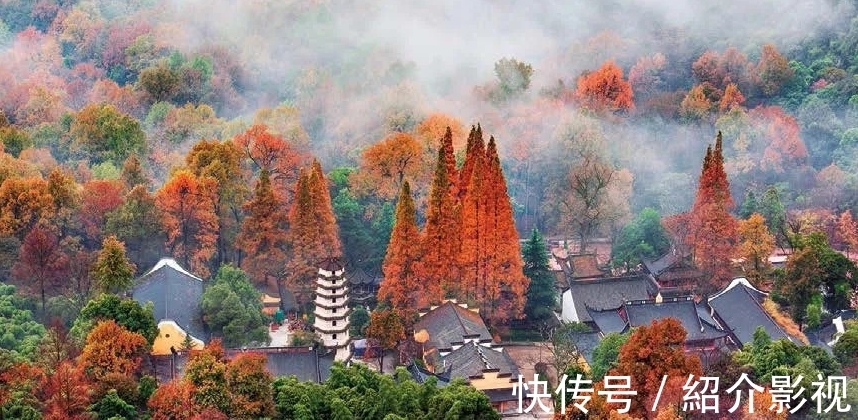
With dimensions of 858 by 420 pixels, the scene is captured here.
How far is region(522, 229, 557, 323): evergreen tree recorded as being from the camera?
45.9 meters

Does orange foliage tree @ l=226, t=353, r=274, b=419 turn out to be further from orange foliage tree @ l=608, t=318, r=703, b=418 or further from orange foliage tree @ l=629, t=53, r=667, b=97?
orange foliage tree @ l=629, t=53, r=667, b=97

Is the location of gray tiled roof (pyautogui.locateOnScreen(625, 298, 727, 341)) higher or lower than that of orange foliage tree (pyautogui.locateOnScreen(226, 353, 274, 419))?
higher

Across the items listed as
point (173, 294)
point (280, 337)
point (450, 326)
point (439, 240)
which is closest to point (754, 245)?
point (439, 240)

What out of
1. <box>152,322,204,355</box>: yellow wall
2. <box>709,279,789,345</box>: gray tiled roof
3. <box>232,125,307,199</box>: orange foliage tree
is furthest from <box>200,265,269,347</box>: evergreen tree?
<box>709,279,789,345</box>: gray tiled roof

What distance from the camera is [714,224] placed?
45.6m

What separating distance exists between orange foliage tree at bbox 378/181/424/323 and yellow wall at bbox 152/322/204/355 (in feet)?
23.1

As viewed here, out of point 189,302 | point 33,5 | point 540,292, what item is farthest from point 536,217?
point 33,5

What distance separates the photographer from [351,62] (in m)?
66.8

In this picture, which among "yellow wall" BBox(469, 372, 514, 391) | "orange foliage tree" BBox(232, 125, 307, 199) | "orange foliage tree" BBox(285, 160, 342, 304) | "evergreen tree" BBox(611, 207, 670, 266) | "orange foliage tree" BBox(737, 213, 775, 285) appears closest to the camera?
"yellow wall" BBox(469, 372, 514, 391)

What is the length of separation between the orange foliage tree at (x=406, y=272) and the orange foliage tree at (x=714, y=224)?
9.71 m

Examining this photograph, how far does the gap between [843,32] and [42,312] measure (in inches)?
1680

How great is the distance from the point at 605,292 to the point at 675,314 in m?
3.73

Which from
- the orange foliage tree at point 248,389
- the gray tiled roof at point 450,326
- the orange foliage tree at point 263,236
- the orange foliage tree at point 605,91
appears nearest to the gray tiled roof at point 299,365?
the gray tiled roof at point 450,326

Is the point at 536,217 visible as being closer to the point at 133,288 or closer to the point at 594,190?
the point at 594,190
